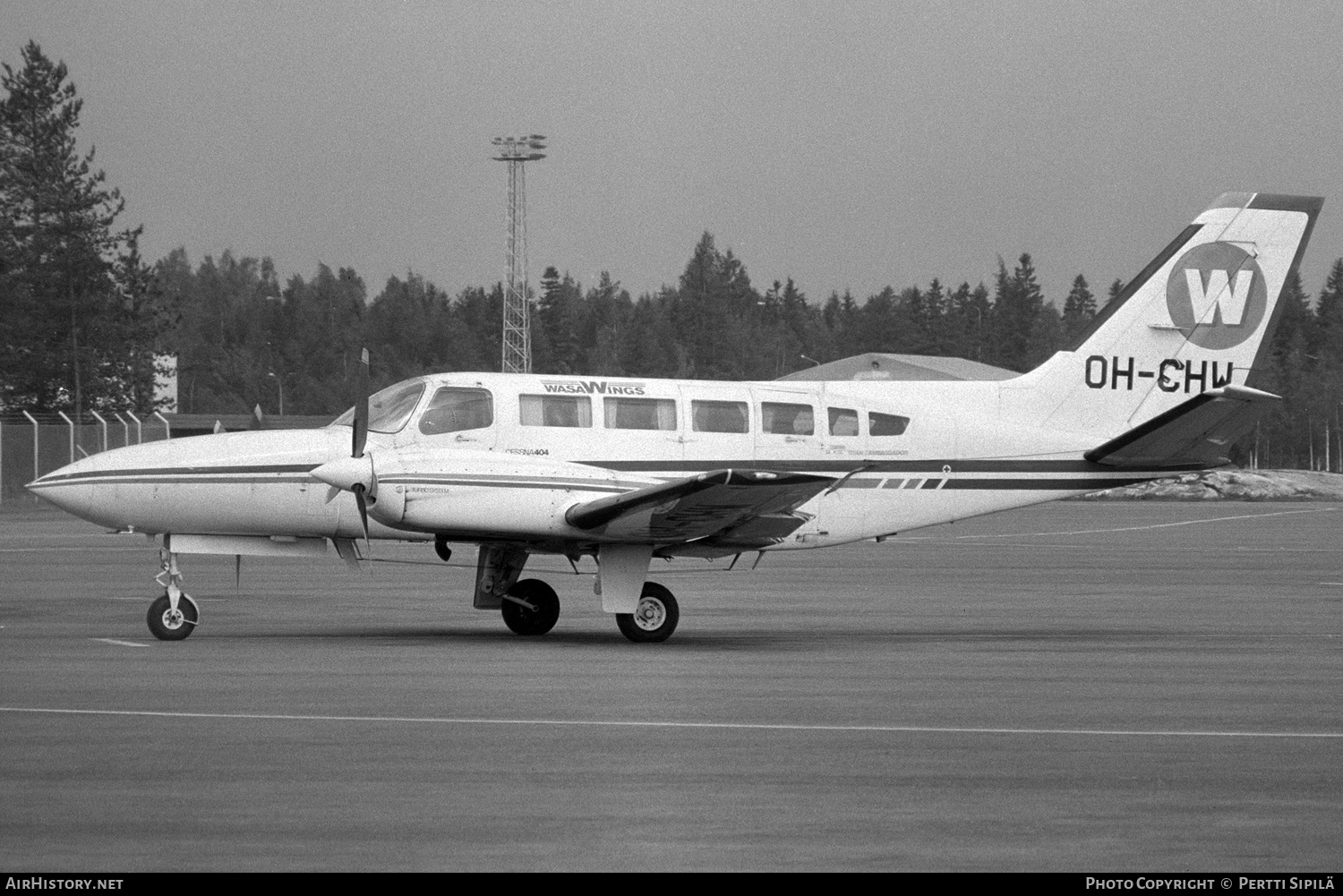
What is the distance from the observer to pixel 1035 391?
19.2 meters

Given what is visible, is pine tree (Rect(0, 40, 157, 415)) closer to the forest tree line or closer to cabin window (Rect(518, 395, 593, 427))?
the forest tree line

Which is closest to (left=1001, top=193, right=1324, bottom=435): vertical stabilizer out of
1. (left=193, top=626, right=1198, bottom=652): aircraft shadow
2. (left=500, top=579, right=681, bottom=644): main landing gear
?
(left=193, top=626, right=1198, bottom=652): aircraft shadow

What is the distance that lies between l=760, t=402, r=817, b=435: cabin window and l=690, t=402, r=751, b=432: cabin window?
0.21m

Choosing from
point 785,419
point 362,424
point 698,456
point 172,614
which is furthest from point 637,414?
point 172,614

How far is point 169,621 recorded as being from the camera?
16.4 meters

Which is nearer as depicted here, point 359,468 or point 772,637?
point 359,468

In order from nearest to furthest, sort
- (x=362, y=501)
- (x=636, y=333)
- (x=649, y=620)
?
(x=362, y=501), (x=649, y=620), (x=636, y=333)

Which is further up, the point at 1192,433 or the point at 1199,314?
the point at 1199,314

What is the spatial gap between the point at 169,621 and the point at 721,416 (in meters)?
6.09

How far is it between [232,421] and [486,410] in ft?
232

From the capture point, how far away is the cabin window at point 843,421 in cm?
1812

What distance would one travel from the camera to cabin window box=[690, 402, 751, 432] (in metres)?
17.8

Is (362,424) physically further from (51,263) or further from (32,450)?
(51,263)

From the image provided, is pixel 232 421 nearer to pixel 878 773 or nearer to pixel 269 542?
pixel 269 542
